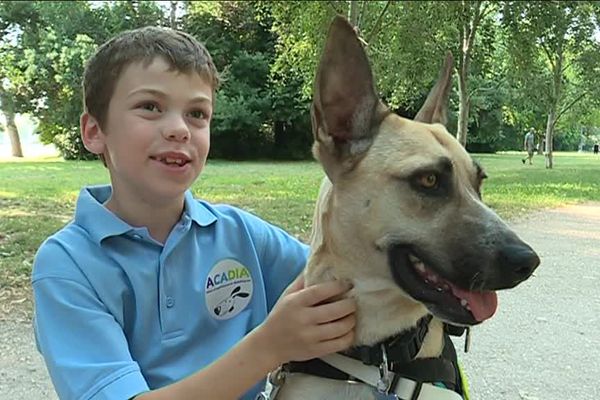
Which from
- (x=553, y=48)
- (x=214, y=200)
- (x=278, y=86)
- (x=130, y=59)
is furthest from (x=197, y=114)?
(x=278, y=86)

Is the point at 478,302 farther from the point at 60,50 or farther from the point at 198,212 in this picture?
the point at 60,50

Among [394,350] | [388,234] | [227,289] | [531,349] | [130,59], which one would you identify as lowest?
[531,349]

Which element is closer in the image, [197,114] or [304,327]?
[304,327]

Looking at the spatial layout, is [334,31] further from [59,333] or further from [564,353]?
[564,353]

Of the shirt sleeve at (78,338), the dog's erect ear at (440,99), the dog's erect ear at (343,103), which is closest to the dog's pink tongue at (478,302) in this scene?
the dog's erect ear at (343,103)

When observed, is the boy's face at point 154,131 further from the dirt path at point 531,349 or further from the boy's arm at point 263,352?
the dirt path at point 531,349

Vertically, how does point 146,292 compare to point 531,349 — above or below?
above

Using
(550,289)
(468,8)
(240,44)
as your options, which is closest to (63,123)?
(240,44)

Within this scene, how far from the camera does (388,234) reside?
6.87 feet

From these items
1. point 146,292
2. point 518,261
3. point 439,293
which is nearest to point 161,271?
point 146,292

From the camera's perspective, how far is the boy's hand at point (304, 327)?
180 cm

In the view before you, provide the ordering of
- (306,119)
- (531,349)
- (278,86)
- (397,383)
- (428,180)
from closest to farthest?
(397,383), (428,180), (531,349), (278,86), (306,119)

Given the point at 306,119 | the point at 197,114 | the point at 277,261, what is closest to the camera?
the point at 197,114

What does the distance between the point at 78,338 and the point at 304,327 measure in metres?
0.65
